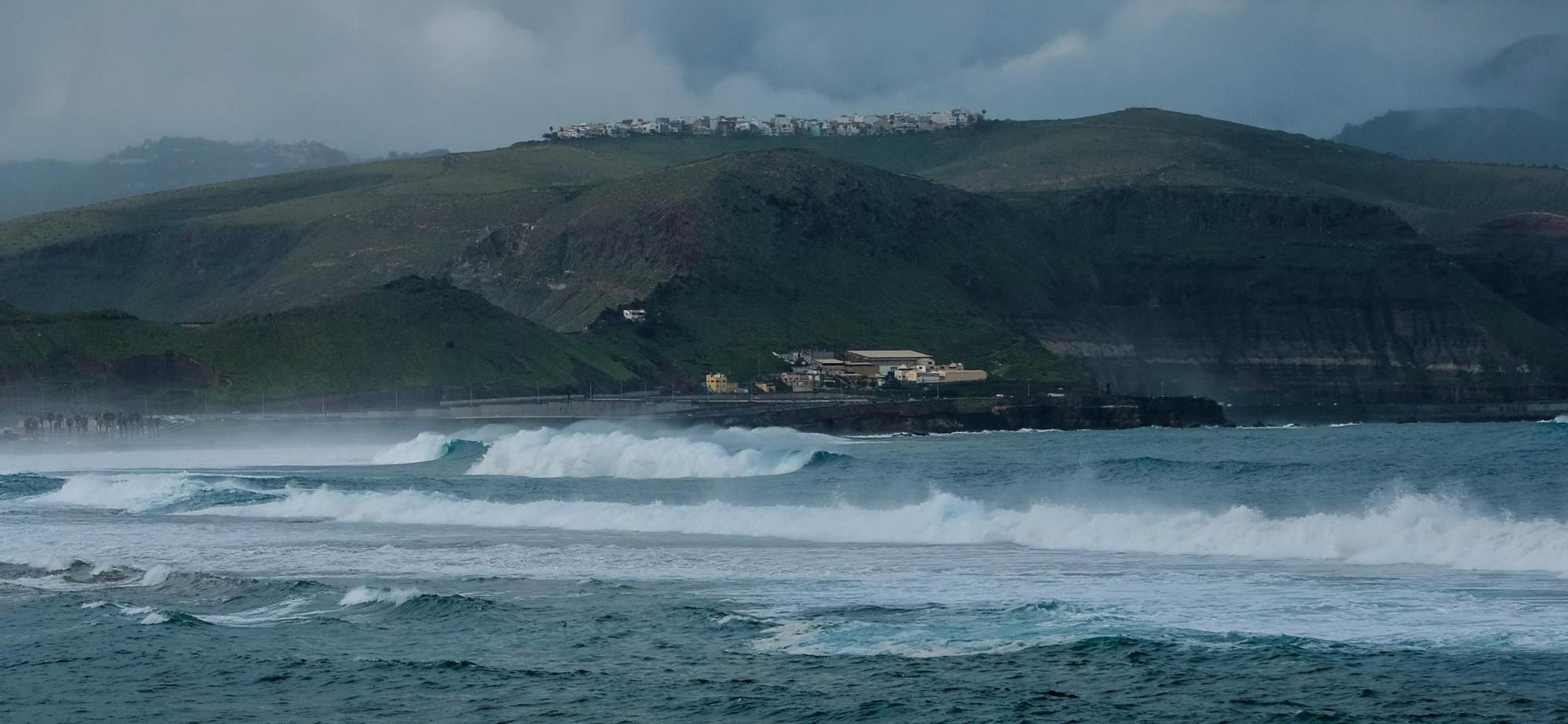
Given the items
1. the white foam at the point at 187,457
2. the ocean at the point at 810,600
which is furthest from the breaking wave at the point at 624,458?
the white foam at the point at 187,457

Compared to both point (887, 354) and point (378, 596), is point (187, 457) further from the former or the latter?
point (887, 354)

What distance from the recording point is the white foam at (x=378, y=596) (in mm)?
26828

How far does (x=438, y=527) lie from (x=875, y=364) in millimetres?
99705

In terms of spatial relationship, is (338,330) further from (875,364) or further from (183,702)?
(183,702)

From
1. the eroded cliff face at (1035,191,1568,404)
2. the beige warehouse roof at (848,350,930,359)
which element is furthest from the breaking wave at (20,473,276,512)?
the eroded cliff face at (1035,191,1568,404)

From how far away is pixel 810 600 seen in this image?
87.1 ft

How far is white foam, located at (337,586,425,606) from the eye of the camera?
26.8 m

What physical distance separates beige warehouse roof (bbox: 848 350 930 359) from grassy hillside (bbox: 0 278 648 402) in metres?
18.8

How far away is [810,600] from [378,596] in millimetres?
6430

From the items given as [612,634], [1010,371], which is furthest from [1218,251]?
[612,634]

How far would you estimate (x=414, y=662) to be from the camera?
21969 millimetres

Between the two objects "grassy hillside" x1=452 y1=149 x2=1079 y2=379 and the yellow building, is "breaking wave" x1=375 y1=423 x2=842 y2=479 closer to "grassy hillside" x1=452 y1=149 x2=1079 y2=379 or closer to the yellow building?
the yellow building

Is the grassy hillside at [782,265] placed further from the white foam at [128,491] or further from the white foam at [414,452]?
the white foam at [128,491]

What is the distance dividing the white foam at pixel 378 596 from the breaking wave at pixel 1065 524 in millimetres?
11367
